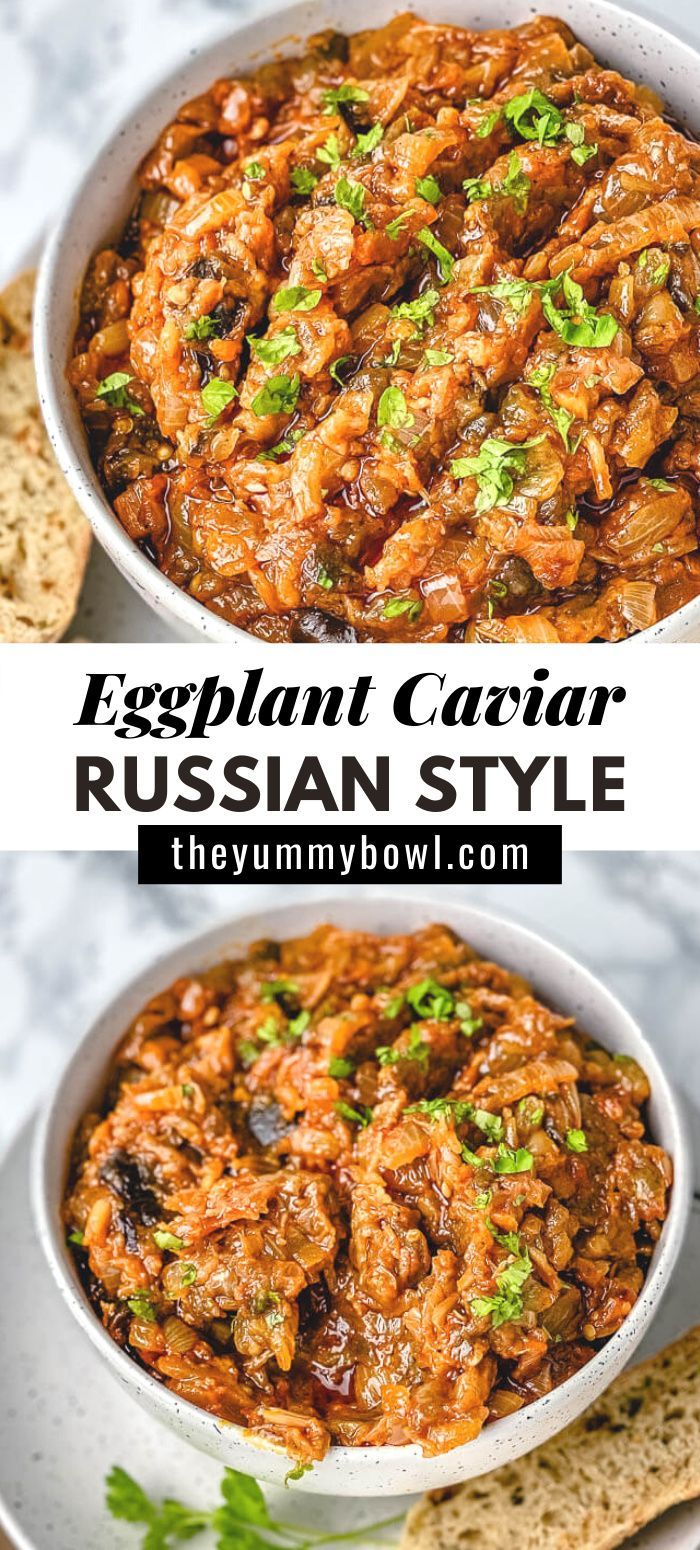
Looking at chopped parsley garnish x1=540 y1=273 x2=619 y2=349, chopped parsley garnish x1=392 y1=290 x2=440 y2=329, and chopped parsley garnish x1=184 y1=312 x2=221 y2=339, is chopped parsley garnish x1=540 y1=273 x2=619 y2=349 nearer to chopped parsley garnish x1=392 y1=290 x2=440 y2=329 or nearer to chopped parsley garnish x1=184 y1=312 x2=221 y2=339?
chopped parsley garnish x1=392 y1=290 x2=440 y2=329

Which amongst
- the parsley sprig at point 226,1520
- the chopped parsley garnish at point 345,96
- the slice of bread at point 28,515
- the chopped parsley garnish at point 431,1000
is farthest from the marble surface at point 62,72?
the parsley sprig at point 226,1520

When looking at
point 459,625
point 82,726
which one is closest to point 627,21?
point 459,625

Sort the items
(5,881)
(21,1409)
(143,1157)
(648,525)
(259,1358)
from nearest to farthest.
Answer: (648,525), (259,1358), (143,1157), (21,1409), (5,881)

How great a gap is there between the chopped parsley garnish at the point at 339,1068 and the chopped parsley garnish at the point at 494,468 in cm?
67

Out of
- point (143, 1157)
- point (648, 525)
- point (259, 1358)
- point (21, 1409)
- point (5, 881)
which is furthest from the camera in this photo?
point (5, 881)

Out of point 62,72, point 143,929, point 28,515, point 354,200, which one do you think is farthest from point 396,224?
point 143,929

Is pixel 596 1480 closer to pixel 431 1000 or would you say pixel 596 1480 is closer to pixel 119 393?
pixel 431 1000

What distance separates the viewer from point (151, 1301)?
1646 mm

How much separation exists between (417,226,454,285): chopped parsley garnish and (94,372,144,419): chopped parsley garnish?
0.32 meters

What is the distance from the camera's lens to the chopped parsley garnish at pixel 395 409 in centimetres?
142

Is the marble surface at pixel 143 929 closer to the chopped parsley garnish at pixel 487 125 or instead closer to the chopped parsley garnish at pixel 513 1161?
the chopped parsley garnish at pixel 513 1161

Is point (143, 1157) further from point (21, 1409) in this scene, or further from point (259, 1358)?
point (21, 1409)

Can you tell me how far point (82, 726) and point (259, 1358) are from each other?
70 cm

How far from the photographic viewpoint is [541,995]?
1894mm
